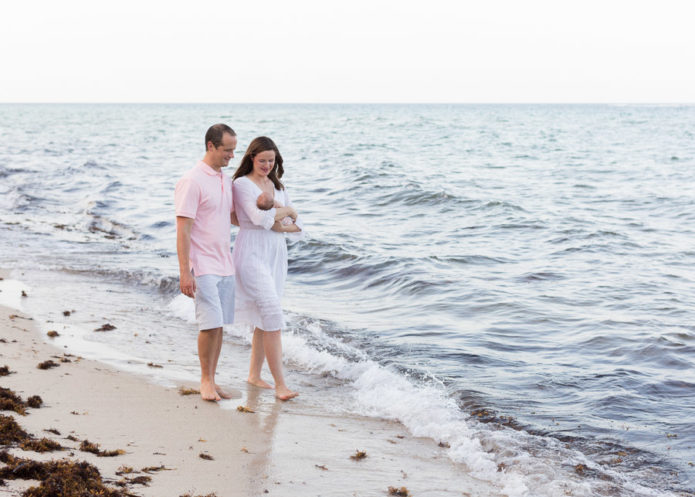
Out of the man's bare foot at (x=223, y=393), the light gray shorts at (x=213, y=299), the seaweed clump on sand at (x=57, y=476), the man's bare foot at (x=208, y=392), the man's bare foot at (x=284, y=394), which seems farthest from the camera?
the man's bare foot at (x=284, y=394)

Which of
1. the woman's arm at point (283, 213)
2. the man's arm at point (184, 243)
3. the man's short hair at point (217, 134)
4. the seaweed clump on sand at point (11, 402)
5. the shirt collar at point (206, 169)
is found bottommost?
the seaweed clump on sand at point (11, 402)

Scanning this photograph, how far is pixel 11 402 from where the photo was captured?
423 cm

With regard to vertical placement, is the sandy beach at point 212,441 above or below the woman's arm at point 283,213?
below

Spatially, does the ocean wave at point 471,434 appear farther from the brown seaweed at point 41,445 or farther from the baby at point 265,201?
the brown seaweed at point 41,445

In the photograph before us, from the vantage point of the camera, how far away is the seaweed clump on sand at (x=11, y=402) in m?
4.18

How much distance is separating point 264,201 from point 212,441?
1706 mm

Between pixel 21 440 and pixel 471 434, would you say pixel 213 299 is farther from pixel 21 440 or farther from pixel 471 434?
pixel 471 434

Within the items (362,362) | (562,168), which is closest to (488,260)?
(362,362)

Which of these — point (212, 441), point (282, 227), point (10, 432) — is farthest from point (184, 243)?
point (10, 432)

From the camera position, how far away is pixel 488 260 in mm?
11195

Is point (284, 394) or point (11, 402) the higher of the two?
point (11, 402)

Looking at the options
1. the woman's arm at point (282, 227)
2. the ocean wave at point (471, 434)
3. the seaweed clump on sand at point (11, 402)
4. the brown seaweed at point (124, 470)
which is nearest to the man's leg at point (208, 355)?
the woman's arm at point (282, 227)

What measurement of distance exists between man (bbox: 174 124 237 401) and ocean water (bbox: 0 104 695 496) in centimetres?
80

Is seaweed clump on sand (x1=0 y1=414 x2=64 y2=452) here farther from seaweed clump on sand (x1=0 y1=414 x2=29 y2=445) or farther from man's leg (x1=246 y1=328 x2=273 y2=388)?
man's leg (x1=246 y1=328 x2=273 y2=388)
